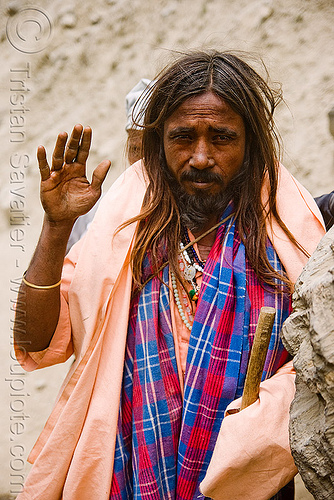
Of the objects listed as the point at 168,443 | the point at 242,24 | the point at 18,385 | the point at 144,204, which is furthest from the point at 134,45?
the point at 168,443

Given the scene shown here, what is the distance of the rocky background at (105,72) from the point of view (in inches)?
159

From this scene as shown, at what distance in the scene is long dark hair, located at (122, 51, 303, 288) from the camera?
1.67 metres

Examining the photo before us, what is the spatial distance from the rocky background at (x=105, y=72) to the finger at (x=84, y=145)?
2.56m

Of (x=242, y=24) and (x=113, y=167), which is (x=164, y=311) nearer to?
(x=113, y=167)

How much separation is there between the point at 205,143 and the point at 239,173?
0.55 ft

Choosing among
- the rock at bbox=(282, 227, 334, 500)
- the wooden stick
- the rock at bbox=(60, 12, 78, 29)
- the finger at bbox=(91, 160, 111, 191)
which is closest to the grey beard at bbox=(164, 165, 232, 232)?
the finger at bbox=(91, 160, 111, 191)

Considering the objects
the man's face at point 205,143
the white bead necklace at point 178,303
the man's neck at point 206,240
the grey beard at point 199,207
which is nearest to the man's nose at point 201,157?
the man's face at point 205,143

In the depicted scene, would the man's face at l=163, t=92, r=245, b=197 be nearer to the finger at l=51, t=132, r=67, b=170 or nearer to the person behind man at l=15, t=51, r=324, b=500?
the person behind man at l=15, t=51, r=324, b=500

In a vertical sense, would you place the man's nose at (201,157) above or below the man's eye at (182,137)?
below

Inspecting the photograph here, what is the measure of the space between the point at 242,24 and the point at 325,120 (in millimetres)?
1032

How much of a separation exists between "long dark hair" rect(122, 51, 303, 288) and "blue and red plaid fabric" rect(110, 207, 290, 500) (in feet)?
0.29

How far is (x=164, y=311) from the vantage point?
5.41 feet

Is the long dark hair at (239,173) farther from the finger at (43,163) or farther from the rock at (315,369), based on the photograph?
the rock at (315,369)
